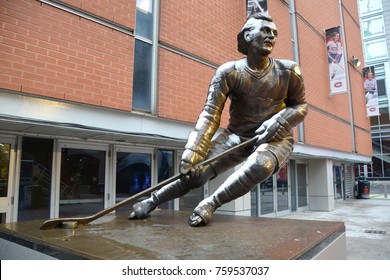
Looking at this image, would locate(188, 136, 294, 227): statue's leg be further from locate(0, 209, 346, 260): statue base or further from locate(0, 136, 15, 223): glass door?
locate(0, 136, 15, 223): glass door

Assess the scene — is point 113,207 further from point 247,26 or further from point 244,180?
point 247,26

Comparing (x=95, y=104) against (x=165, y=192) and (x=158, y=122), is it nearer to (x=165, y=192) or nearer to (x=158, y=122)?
(x=158, y=122)

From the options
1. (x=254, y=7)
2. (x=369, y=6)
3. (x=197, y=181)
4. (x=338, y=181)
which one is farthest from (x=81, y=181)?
(x=369, y=6)

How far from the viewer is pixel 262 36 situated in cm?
284

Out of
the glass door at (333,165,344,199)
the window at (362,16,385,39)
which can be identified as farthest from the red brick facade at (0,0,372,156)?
the window at (362,16,385,39)

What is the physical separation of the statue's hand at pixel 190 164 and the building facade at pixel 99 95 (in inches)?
90.1

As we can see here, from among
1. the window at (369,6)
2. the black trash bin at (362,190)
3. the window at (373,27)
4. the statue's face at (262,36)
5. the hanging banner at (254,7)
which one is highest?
the window at (369,6)

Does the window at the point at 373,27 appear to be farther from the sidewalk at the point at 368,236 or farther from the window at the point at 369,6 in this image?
the sidewalk at the point at 368,236

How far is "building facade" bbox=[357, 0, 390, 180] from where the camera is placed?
2616 centimetres

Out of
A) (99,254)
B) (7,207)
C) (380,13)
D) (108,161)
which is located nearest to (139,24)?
(108,161)

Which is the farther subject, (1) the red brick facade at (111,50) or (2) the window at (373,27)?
(2) the window at (373,27)

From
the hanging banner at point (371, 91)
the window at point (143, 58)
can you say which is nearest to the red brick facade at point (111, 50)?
the window at point (143, 58)

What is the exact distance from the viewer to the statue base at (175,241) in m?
1.77

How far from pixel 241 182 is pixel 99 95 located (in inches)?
131
